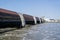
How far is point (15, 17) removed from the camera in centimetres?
5347

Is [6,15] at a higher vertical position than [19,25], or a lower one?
higher

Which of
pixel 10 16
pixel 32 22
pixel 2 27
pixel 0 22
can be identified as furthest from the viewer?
pixel 32 22

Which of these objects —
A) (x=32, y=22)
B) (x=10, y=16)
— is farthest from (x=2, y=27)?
(x=32, y=22)

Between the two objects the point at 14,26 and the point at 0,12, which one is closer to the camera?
the point at 0,12

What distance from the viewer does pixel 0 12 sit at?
4203 centimetres

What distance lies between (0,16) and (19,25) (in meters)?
14.4

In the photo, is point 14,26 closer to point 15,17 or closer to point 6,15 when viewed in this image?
point 15,17

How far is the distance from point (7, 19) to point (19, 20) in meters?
8.93

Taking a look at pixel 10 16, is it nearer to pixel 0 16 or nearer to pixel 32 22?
pixel 0 16

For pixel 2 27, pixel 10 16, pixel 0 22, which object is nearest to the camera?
pixel 0 22

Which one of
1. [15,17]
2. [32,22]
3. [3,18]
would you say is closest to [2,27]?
[3,18]

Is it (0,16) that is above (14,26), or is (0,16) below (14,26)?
above

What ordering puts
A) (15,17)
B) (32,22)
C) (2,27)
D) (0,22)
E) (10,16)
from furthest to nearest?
(32,22), (15,17), (10,16), (2,27), (0,22)

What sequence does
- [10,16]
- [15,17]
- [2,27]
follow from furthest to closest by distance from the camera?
[15,17]
[10,16]
[2,27]
